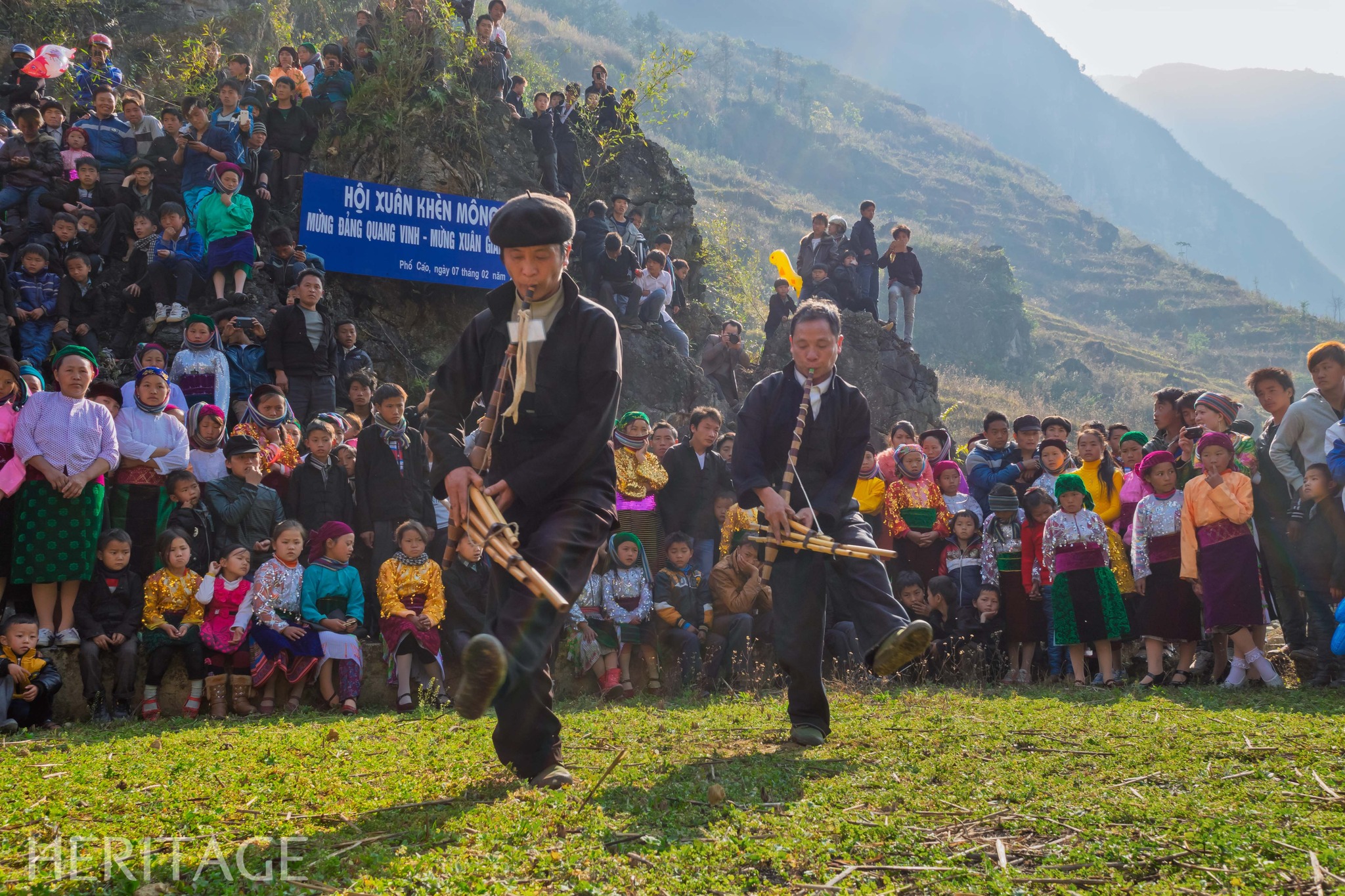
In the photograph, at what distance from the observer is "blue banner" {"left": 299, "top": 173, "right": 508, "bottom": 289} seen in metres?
14.4

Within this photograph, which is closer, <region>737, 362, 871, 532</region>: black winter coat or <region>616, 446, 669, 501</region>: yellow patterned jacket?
<region>737, 362, 871, 532</region>: black winter coat

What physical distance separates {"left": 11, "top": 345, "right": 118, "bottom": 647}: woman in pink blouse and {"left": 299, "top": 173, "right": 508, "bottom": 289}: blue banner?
7.12m

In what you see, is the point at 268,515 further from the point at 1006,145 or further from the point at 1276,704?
the point at 1006,145

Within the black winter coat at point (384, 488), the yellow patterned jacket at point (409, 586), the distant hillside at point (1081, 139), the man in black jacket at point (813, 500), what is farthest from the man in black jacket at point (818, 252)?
the distant hillside at point (1081, 139)

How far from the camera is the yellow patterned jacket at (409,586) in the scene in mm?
7941

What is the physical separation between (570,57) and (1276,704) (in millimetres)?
95068

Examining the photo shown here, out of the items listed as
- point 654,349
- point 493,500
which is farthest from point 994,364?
point 493,500

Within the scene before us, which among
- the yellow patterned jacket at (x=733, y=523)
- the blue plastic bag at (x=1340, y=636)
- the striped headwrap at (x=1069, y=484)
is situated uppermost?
the striped headwrap at (x=1069, y=484)

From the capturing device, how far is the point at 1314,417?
8367mm

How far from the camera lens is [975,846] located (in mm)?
3383

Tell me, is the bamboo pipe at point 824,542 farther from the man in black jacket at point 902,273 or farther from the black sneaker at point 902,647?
the man in black jacket at point 902,273

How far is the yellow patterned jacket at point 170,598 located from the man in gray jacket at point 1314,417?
855 cm

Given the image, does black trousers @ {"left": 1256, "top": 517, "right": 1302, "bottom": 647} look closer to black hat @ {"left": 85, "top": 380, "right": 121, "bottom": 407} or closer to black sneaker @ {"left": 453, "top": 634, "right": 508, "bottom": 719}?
black sneaker @ {"left": 453, "top": 634, "right": 508, "bottom": 719}

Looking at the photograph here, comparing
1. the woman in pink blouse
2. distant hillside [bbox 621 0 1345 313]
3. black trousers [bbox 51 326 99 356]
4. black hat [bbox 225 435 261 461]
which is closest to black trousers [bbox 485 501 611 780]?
the woman in pink blouse
